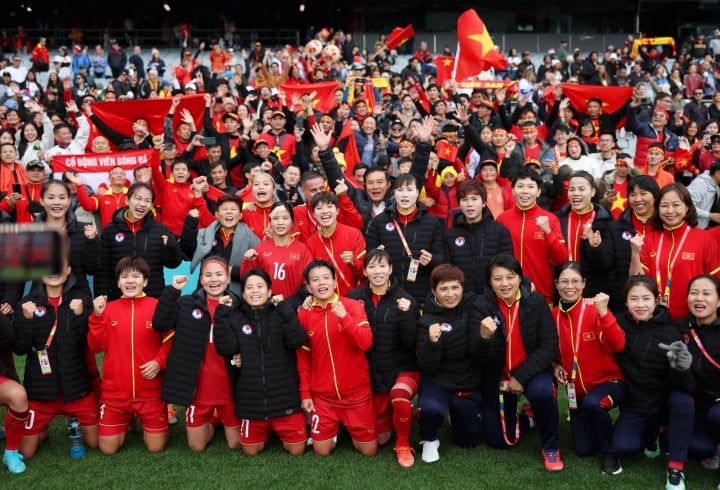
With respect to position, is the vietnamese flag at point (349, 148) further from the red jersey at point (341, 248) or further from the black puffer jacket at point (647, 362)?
the black puffer jacket at point (647, 362)

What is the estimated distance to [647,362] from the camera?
5.01m

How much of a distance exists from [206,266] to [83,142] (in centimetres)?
515

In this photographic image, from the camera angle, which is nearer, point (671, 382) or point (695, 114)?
point (671, 382)

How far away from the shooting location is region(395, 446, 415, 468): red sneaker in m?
5.30

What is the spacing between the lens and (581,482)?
16.3ft

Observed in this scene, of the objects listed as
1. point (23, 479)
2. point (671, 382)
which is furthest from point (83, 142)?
point (671, 382)

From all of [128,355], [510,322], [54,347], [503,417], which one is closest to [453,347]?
[510,322]

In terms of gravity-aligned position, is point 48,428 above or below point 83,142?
below

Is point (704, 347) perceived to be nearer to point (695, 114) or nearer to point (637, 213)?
point (637, 213)

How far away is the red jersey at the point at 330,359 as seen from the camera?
5.48 m

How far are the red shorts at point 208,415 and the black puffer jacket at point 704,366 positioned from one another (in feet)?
10.5

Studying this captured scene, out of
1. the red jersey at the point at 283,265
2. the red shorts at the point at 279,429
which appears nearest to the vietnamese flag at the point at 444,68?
the red jersey at the point at 283,265

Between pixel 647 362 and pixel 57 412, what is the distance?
13.8ft

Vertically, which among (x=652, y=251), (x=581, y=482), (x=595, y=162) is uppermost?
(x=595, y=162)
